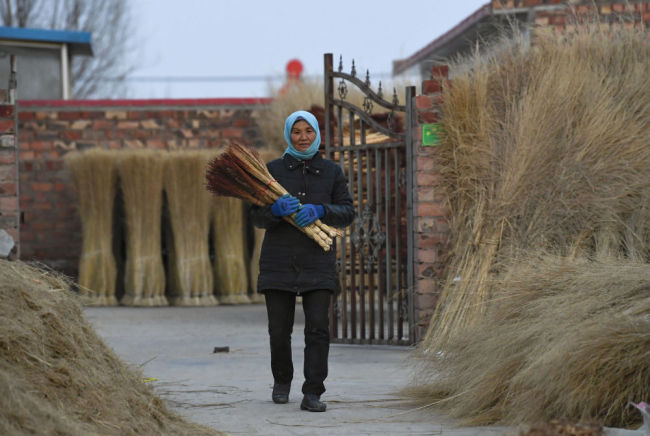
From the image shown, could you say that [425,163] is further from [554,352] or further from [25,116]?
[25,116]

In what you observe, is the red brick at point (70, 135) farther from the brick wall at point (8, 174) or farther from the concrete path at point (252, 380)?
the brick wall at point (8, 174)

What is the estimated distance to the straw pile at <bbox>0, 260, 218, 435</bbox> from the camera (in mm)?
3992

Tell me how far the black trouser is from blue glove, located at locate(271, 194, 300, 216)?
473 mm

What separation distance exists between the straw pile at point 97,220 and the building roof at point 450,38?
5.19m

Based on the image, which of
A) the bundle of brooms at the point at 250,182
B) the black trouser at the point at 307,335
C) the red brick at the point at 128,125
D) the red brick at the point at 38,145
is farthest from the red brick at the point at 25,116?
the black trouser at the point at 307,335

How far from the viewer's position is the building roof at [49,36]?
16078 millimetres

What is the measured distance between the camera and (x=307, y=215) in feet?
19.1

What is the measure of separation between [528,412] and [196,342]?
16.4ft

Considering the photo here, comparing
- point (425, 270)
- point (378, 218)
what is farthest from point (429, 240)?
point (378, 218)

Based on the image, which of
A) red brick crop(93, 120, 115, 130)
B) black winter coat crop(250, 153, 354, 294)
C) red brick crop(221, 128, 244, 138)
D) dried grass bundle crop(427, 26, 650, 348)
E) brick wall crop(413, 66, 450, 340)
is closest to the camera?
black winter coat crop(250, 153, 354, 294)

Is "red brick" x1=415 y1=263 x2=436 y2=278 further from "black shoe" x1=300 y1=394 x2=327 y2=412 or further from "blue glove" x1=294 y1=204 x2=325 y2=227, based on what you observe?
"black shoe" x1=300 y1=394 x2=327 y2=412

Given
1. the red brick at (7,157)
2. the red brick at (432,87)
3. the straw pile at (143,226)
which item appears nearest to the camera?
the red brick at (432,87)

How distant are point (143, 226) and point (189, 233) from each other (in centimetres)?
58

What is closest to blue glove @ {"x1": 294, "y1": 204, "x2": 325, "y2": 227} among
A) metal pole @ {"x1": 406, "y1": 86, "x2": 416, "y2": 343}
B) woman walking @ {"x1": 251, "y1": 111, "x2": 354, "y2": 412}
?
woman walking @ {"x1": 251, "y1": 111, "x2": 354, "y2": 412}
